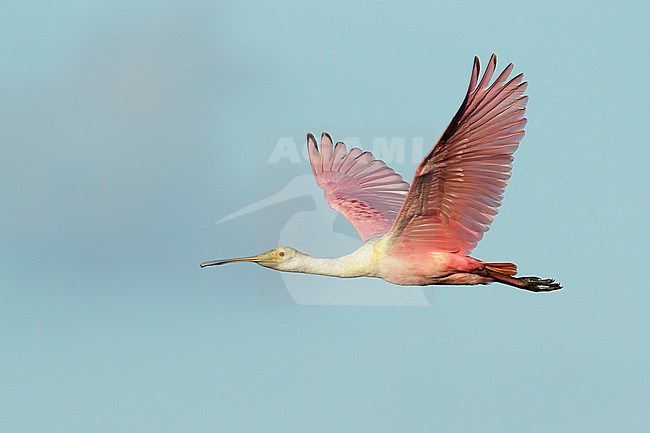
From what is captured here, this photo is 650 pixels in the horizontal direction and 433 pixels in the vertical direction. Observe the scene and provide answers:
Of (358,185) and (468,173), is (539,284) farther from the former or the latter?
(358,185)

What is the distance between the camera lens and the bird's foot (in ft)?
73.5

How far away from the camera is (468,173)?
20969mm

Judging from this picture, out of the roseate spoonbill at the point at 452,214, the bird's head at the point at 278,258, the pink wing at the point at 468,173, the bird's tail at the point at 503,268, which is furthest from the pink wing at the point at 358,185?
the bird's tail at the point at 503,268

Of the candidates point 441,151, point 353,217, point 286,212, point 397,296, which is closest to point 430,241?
point 441,151

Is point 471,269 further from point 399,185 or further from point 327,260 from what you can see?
point 399,185

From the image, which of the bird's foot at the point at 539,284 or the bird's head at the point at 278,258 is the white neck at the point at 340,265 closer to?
the bird's head at the point at 278,258

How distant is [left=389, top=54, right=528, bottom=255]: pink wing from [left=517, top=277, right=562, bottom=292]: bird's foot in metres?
0.98

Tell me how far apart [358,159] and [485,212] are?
5232 mm

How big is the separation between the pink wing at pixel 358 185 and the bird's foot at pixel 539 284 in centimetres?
332

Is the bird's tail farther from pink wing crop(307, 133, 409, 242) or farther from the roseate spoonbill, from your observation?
pink wing crop(307, 133, 409, 242)

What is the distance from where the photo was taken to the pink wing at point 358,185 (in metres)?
25.4

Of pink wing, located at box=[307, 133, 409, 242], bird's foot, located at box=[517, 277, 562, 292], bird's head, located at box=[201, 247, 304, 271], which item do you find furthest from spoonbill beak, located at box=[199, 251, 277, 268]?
bird's foot, located at box=[517, 277, 562, 292]

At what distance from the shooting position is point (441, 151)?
20.1 metres

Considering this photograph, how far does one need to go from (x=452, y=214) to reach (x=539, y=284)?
1.83 metres
